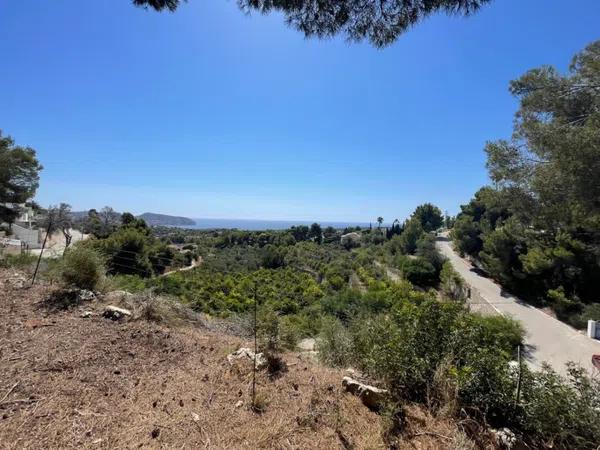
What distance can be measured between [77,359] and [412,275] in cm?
2611

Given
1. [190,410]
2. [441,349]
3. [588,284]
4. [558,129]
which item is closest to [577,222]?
[558,129]

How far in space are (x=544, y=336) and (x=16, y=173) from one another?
22885 millimetres

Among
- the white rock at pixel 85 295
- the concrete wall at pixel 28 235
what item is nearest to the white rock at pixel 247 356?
the white rock at pixel 85 295

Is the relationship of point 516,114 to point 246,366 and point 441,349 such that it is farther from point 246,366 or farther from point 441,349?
point 246,366

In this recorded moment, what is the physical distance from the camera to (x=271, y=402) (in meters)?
2.38

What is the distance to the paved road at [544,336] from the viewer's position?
12.4m

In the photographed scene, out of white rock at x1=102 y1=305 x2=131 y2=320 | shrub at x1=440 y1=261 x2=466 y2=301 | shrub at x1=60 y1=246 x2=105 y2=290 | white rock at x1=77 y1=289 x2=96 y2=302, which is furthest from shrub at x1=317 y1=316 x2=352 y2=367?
shrub at x1=440 y1=261 x2=466 y2=301

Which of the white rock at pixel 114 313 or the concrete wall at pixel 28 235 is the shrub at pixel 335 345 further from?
the concrete wall at pixel 28 235

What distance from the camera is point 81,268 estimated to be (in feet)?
13.8

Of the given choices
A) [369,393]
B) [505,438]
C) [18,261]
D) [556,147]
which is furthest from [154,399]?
[18,261]

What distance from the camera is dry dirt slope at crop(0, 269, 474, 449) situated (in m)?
1.90

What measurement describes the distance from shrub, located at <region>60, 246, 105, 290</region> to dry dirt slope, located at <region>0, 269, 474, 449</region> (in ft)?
3.25

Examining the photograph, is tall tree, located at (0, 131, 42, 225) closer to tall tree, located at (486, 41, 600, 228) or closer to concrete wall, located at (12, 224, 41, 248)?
concrete wall, located at (12, 224, 41, 248)

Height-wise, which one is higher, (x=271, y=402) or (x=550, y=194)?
(x=550, y=194)
